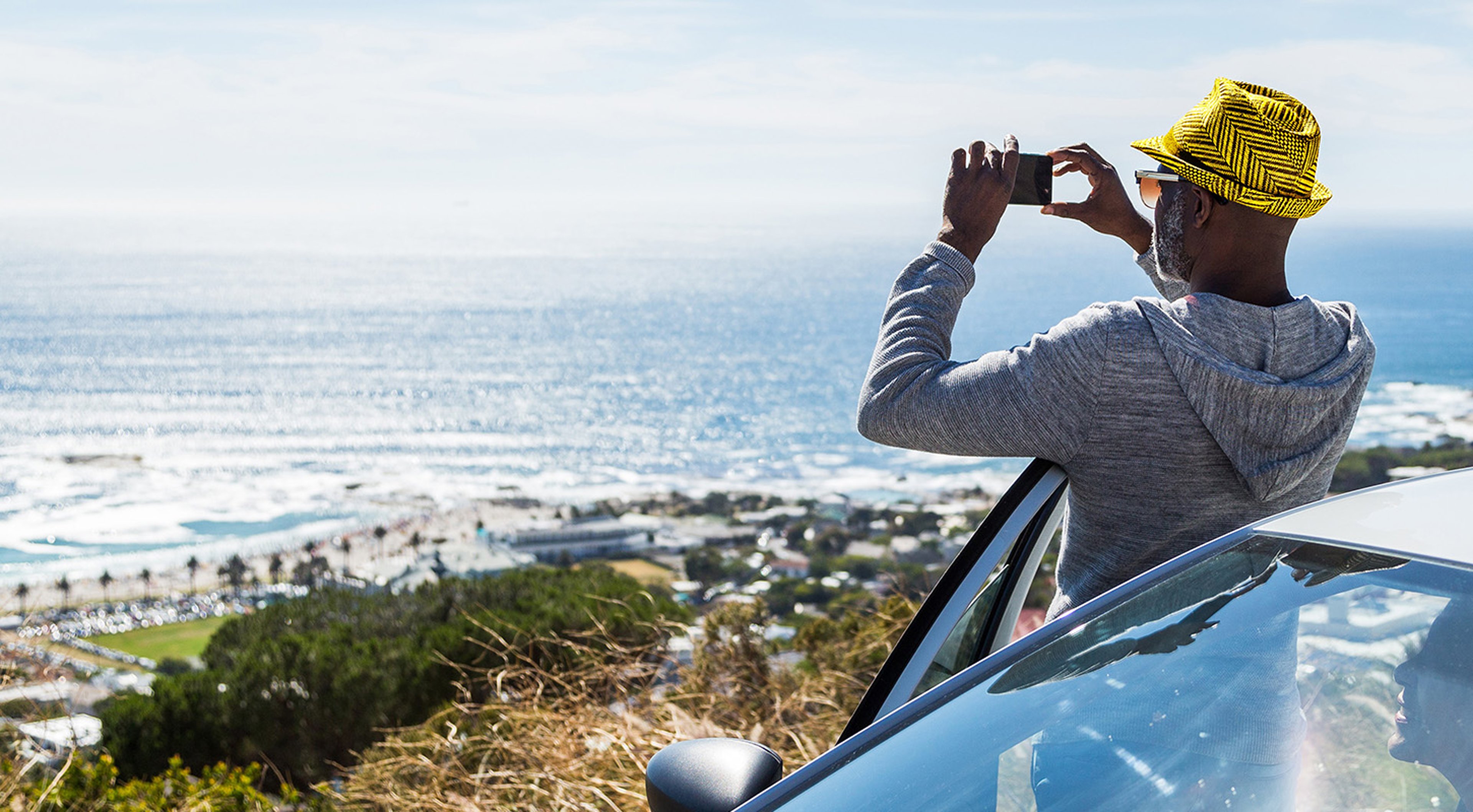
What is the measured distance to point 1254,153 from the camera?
5.15ft

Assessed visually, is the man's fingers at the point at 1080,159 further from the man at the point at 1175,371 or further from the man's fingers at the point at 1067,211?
the man at the point at 1175,371

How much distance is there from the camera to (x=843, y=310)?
91.8 meters

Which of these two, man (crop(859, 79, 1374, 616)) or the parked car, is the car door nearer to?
man (crop(859, 79, 1374, 616))

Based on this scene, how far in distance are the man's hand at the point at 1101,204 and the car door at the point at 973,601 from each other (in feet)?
2.47

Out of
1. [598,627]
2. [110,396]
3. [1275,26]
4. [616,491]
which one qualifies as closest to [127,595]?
[616,491]

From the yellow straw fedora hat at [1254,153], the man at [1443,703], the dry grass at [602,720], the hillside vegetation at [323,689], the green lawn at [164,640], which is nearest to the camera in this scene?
the man at [1443,703]

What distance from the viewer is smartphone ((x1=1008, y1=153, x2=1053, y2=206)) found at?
73.5 inches

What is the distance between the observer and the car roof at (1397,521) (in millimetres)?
1229

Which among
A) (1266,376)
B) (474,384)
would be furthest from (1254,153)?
(474,384)

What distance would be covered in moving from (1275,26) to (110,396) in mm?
65429

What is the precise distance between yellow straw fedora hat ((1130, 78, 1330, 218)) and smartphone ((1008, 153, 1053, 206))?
286mm

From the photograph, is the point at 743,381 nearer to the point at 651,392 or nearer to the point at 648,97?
the point at 651,392

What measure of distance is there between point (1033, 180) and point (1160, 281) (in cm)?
35

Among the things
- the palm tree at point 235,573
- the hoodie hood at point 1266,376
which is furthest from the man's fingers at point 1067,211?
the palm tree at point 235,573
